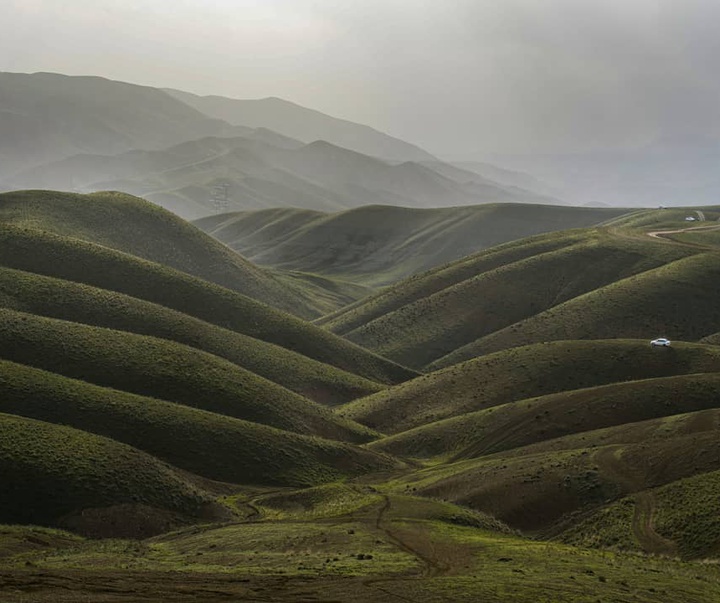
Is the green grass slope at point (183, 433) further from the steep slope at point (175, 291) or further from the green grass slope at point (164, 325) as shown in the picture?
the steep slope at point (175, 291)

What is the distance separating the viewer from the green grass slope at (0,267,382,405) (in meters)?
109

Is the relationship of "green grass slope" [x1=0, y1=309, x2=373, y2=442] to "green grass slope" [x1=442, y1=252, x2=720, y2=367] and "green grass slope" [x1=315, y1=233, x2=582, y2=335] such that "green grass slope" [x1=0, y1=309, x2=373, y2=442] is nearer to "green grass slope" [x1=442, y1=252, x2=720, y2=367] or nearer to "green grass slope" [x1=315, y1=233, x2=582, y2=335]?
"green grass slope" [x1=442, y1=252, x2=720, y2=367]

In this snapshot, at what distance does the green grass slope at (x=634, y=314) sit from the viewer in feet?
435

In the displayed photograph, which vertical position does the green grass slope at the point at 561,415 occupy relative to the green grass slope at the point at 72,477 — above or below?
above

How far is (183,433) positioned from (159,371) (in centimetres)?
1554

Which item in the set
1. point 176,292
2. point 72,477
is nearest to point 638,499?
point 72,477

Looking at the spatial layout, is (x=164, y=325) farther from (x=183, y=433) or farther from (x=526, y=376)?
(x=526, y=376)

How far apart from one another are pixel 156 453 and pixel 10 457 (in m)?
15.4

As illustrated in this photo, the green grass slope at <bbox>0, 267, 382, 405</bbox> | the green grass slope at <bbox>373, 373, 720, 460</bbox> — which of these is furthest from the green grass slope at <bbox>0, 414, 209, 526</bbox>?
the green grass slope at <bbox>0, 267, 382, 405</bbox>

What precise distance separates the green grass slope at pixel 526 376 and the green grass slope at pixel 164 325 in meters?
7.47

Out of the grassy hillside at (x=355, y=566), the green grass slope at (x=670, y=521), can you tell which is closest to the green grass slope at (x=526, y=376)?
the green grass slope at (x=670, y=521)

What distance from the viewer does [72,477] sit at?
209 feet

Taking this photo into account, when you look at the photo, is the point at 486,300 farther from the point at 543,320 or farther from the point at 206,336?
the point at 206,336

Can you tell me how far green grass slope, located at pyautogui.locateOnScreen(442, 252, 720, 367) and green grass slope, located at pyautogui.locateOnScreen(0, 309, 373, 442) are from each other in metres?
49.5
